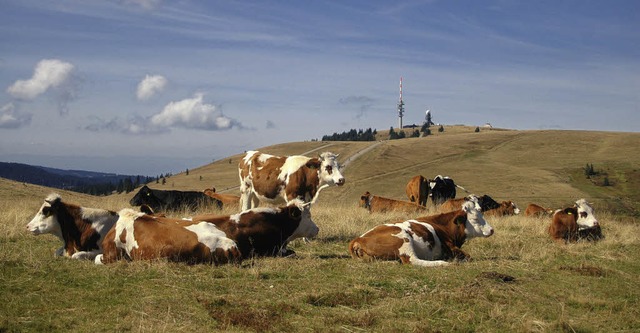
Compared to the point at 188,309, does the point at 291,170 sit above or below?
above

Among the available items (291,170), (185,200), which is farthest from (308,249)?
(185,200)

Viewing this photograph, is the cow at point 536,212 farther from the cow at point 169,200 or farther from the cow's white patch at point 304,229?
the cow's white patch at point 304,229

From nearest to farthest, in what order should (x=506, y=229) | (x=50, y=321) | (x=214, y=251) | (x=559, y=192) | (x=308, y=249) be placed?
(x=50, y=321)
(x=214, y=251)
(x=308, y=249)
(x=506, y=229)
(x=559, y=192)

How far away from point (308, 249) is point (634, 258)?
23.4ft

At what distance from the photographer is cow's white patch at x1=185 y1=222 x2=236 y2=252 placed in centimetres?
1064

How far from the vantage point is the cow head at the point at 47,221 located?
11977mm

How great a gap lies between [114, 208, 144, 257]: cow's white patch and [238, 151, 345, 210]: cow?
6.34 meters

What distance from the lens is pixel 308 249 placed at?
13.3 meters

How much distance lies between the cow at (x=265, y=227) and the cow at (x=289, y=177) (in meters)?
3.94

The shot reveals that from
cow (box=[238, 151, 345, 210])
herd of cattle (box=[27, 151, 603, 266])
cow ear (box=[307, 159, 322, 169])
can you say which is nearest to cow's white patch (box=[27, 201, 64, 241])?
herd of cattle (box=[27, 151, 603, 266])

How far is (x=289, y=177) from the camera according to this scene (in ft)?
57.5

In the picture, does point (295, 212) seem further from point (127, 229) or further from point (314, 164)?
point (314, 164)

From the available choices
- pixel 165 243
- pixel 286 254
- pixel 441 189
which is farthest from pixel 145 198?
pixel 441 189

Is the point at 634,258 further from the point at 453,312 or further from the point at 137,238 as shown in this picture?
the point at 137,238
